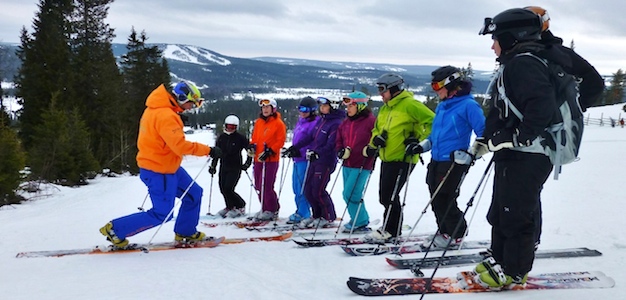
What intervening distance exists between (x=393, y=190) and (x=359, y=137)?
108 centimetres

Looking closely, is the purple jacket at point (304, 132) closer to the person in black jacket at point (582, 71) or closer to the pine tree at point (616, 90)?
the person in black jacket at point (582, 71)

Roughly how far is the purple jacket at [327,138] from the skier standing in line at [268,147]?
0.85m

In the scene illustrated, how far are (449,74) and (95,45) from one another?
29.0 m

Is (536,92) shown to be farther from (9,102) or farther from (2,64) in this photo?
(9,102)

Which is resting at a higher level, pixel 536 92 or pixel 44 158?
pixel 536 92

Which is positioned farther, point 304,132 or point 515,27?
point 304,132

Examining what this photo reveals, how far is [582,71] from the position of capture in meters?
3.33

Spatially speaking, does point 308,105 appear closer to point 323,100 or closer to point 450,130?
point 323,100

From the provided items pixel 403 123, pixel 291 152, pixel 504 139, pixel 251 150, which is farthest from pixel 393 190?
pixel 251 150

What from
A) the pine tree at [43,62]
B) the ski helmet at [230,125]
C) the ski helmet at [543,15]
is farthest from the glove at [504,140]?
the pine tree at [43,62]

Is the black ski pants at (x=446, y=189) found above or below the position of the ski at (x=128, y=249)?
above

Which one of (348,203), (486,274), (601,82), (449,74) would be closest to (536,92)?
(601,82)

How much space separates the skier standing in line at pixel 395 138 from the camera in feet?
17.9

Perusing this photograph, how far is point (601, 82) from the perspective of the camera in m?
3.31
